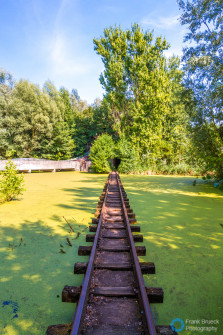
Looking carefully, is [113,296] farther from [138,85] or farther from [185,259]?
[138,85]

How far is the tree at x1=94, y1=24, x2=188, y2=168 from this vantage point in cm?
2266

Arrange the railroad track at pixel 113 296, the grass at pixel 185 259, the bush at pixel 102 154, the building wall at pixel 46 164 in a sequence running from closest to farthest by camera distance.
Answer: the railroad track at pixel 113 296 → the grass at pixel 185 259 → the bush at pixel 102 154 → the building wall at pixel 46 164

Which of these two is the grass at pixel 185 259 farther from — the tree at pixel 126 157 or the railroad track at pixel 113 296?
the tree at pixel 126 157

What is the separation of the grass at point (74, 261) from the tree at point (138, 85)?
17.7 meters

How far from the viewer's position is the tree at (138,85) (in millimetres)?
22656

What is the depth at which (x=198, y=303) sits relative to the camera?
2.21m

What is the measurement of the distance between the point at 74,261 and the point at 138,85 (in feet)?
79.0

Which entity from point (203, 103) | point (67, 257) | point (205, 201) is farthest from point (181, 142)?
point (67, 257)

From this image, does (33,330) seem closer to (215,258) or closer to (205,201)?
(215,258)

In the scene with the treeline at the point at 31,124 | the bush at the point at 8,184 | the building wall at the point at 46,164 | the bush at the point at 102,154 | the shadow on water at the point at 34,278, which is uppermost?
the treeline at the point at 31,124

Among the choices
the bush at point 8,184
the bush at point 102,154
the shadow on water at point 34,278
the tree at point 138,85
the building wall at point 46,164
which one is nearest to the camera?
the shadow on water at point 34,278

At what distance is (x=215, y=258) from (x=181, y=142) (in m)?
23.6

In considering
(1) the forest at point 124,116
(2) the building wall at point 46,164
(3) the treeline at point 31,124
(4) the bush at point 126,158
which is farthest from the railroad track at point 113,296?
(3) the treeline at point 31,124

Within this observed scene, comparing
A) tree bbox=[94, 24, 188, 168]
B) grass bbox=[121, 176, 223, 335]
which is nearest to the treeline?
tree bbox=[94, 24, 188, 168]
